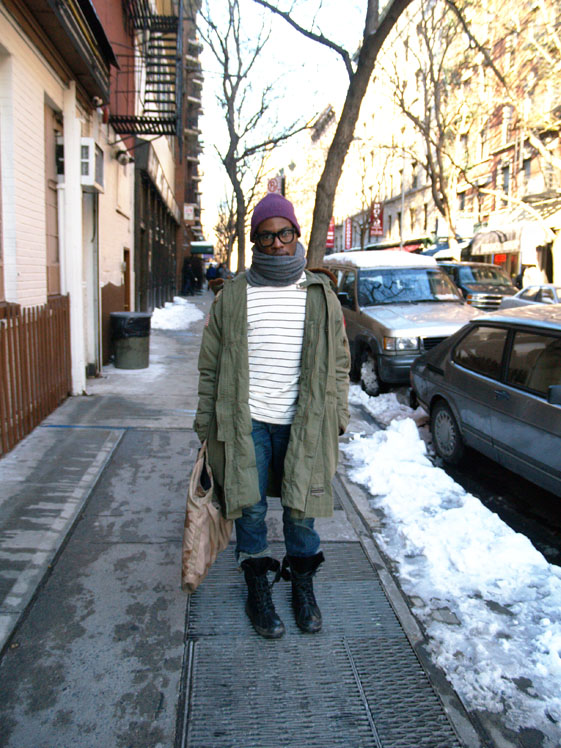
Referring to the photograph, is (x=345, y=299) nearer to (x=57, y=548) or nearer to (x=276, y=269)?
(x=57, y=548)

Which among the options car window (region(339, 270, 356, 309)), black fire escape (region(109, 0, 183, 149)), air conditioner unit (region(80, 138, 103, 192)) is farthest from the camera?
black fire escape (region(109, 0, 183, 149))

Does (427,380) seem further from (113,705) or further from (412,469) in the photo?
(113,705)

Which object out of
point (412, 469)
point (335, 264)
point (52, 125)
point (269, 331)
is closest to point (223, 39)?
point (335, 264)

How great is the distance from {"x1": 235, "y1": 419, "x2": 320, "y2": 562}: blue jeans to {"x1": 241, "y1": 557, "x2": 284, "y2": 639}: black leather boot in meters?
0.05

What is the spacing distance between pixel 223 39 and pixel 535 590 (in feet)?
67.2

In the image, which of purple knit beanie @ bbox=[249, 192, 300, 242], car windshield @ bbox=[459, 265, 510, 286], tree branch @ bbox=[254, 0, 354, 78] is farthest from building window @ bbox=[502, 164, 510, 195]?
purple knit beanie @ bbox=[249, 192, 300, 242]

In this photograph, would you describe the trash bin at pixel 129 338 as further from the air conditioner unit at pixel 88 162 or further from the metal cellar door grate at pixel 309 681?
the metal cellar door grate at pixel 309 681

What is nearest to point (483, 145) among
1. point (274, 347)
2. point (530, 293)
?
point (530, 293)

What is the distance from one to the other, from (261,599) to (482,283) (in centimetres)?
1530

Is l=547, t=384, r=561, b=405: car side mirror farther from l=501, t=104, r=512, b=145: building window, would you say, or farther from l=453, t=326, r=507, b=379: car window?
l=501, t=104, r=512, b=145: building window

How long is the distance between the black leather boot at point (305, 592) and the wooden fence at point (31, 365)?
3006mm

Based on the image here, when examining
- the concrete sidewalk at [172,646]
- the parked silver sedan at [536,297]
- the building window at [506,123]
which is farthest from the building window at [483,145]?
the concrete sidewalk at [172,646]

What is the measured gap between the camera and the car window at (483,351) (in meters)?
5.39

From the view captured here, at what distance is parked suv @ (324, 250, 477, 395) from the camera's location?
8578 mm
